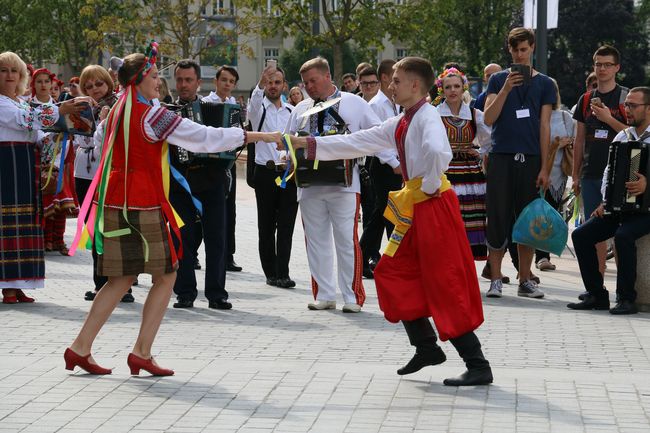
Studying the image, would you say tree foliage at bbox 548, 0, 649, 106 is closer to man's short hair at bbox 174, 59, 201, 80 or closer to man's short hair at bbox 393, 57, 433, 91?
man's short hair at bbox 174, 59, 201, 80

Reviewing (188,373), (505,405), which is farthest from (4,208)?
(505,405)

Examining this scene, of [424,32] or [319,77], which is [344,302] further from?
[424,32]

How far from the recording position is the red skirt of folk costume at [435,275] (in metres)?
7.25

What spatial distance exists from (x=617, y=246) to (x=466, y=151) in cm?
197

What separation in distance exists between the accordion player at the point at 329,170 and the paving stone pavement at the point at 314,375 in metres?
1.06

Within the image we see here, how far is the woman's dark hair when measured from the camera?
764 cm


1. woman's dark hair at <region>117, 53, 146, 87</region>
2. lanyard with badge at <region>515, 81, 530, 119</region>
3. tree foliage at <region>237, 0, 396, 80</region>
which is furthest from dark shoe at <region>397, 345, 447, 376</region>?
tree foliage at <region>237, 0, 396, 80</region>

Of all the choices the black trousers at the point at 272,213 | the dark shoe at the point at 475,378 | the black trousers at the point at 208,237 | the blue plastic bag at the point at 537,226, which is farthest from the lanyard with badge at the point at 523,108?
the dark shoe at the point at 475,378

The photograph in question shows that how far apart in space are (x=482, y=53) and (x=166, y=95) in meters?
56.9

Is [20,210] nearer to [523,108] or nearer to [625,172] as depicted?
[523,108]

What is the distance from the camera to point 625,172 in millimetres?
10406

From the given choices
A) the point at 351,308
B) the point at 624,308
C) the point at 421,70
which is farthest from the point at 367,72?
the point at 421,70

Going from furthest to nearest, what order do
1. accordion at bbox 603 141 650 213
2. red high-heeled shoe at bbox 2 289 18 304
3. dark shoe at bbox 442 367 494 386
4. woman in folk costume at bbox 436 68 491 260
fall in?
1. woman in folk costume at bbox 436 68 491 260
2. red high-heeled shoe at bbox 2 289 18 304
3. accordion at bbox 603 141 650 213
4. dark shoe at bbox 442 367 494 386

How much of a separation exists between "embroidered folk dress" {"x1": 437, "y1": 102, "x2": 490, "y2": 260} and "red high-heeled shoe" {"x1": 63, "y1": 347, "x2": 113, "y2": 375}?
5.07 metres
